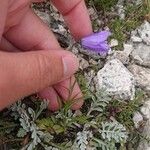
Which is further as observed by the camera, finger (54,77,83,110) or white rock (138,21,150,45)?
white rock (138,21,150,45)

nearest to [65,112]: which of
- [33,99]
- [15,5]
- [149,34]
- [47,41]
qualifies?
[33,99]

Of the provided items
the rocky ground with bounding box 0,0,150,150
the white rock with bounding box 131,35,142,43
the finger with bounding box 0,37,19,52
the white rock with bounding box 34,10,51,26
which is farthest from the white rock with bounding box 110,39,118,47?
the finger with bounding box 0,37,19,52

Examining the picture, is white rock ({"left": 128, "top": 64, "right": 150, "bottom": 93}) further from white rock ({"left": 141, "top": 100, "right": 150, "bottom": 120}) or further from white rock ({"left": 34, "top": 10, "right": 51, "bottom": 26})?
white rock ({"left": 34, "top": 10, "right": 51, "bottom": 26})

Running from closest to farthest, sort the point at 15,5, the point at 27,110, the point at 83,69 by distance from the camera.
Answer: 1. the point at 15,5
2. the point at 27,110
3. the point at 83,69

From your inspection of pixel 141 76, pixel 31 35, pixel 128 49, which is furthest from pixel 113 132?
pixel 31 35

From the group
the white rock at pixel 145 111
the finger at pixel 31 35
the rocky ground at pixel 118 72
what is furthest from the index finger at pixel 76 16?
the white rock at pixel 145 111

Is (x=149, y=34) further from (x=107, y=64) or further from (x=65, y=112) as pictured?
(x=65, y=112)

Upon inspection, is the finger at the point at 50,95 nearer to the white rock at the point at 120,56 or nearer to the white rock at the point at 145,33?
the white rock at the point at 120,56
